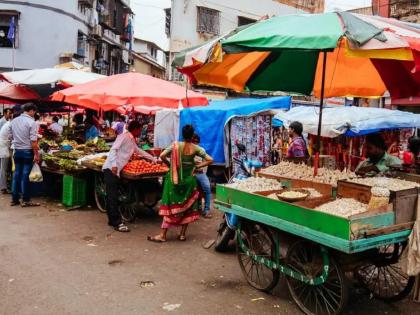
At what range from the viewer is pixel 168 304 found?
15.4 feet

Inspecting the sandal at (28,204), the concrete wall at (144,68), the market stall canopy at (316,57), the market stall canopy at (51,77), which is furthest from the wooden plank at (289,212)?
the concrete wall at (144,68)

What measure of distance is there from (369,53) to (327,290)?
2.29m

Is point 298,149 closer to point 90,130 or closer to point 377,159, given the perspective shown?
point 377,159

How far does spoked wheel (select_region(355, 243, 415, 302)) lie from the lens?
463 cm

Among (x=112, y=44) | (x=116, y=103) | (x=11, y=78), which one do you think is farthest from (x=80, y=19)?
(x=116, y=103)

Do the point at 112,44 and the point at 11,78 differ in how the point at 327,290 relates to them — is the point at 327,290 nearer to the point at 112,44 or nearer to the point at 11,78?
the point at 11,78

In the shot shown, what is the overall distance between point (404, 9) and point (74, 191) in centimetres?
1711

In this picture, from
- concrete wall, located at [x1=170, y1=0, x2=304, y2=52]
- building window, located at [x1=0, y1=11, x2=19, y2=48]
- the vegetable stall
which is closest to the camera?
the vegetable stall

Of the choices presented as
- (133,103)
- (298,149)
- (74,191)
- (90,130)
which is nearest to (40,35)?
(90,130)

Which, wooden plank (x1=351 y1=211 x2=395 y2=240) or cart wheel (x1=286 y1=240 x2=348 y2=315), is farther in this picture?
cart wheel (x1=286 y1=240 x2=348 y2=315)

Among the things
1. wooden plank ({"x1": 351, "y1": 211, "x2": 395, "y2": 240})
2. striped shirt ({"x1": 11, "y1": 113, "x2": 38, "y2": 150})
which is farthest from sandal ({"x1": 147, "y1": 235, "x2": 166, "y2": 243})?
wooden plank ({"x1": 351, "y1": 211, "x2": 395, "y2": 240})

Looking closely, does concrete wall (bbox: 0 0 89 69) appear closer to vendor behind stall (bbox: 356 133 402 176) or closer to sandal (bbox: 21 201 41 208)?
sandal (bbox: 21 201 41 208)

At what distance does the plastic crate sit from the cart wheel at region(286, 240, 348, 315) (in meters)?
5.95

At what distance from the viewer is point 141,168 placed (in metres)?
8.05
